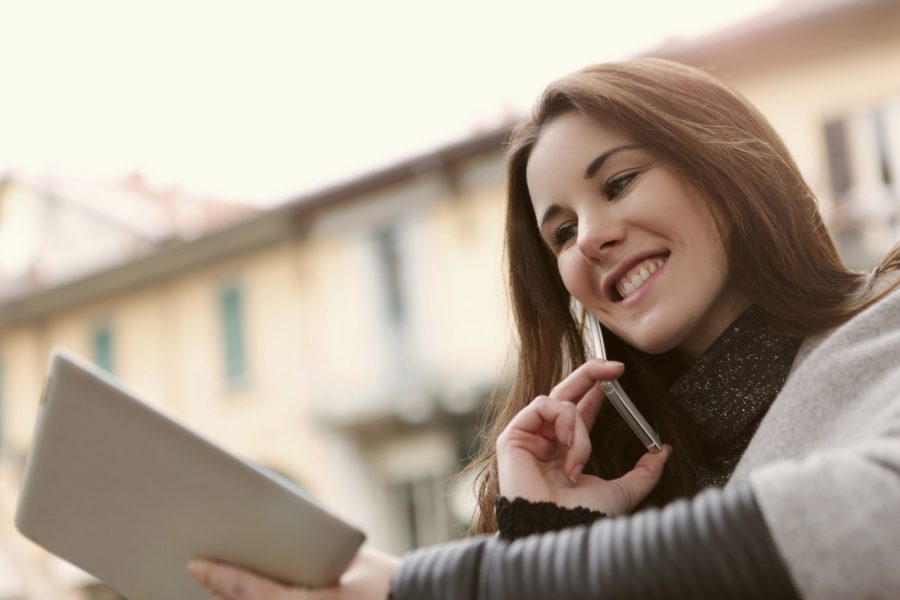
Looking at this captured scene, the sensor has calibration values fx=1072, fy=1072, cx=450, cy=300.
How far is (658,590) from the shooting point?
85 cm

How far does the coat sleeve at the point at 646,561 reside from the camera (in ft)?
2.74

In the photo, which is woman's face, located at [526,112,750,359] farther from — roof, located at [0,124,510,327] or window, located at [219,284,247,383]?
window, located at [219,284,247,383]

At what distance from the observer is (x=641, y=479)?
1432mm

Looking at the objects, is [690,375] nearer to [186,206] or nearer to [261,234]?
[261,234]

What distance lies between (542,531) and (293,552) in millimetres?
274

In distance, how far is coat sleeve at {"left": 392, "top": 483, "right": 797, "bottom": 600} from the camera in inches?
32.9

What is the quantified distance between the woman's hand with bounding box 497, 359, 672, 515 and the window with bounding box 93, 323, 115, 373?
42.8ft

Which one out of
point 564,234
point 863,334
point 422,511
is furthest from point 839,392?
point 422,511

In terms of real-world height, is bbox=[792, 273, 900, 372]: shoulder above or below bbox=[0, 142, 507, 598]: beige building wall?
above

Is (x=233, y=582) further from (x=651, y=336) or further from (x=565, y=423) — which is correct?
(x=651, y=336)

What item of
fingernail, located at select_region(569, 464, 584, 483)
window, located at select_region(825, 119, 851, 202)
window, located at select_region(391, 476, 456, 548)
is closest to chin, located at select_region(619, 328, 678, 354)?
fingernail, located at select_region(569, 464, 584, 483)

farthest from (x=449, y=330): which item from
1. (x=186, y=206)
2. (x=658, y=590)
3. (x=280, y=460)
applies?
(x=658, y=590)

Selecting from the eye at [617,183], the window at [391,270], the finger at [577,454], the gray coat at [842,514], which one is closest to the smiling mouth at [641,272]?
the eye at [617,183]

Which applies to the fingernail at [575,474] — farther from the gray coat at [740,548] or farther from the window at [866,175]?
the window at [866,175]
